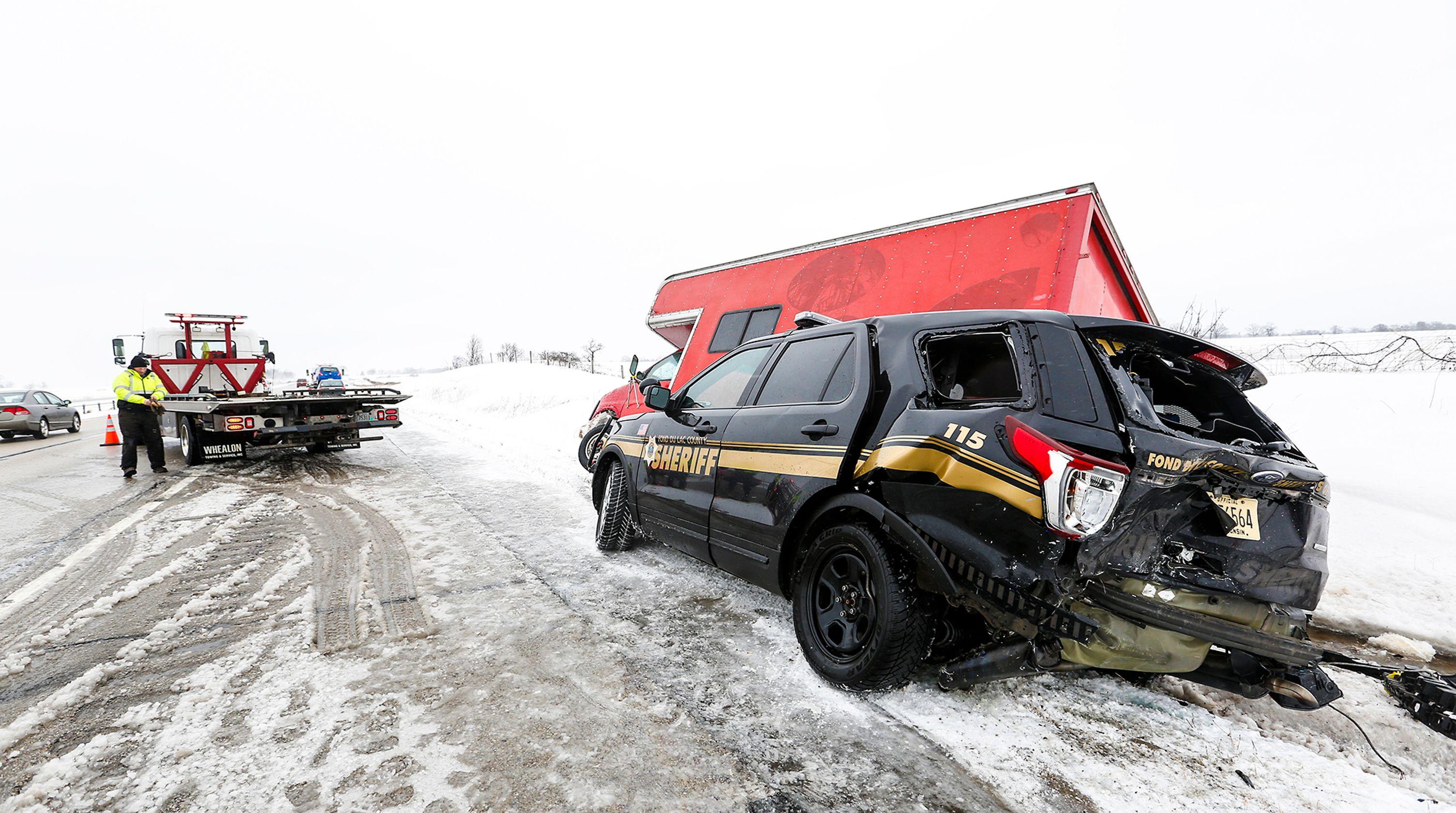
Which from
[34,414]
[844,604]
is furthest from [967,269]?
[34,414]

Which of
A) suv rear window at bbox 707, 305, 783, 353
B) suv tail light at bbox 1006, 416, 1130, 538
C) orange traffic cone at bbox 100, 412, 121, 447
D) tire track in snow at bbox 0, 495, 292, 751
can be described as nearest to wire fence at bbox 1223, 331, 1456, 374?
suv rear window at bbox 707, 305, 783, 353

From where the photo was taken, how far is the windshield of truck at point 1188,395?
8.25 ft

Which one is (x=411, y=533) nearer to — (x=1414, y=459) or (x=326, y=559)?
(x=326, y=559)

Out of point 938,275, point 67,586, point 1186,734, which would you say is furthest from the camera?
point 938,275

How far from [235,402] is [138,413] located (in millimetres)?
1304

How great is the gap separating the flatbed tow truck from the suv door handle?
8.08m

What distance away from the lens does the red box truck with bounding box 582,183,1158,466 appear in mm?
5234

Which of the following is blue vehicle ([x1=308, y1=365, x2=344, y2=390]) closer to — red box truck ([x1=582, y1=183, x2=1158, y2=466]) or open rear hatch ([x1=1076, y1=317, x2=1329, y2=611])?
red box truck ([x1=582, y1=183, x2=1158, y2=466])

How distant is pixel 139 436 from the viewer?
27.0ft

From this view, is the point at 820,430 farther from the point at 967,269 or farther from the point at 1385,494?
the point at 1385,494

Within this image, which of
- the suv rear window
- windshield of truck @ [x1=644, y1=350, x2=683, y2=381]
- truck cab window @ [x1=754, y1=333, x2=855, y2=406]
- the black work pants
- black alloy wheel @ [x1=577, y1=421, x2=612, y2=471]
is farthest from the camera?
windshield of truck @ [x1=644, y1=350, x2=683, y2=381]

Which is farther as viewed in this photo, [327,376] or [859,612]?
[327,376]

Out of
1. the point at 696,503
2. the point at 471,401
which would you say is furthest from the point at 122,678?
the point at 471,401

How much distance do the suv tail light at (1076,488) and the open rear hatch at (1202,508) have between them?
0.06 meters
